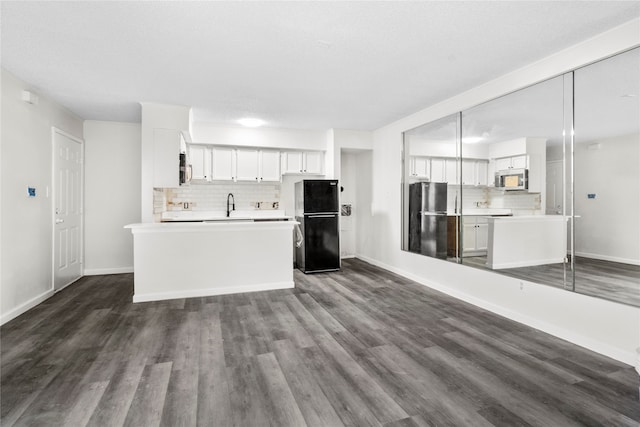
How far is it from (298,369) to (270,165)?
14.3ft

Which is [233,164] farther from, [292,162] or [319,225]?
[319,225]

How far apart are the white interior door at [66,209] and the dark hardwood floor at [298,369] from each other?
41.0 inches

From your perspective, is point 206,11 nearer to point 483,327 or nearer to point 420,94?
point 420,94

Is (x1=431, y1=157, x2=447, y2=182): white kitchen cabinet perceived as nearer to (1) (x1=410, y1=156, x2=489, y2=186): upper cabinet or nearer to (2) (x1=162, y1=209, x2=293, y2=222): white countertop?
(1) (x1=410, y1=156, x2=489, y2=186): upper cabinet

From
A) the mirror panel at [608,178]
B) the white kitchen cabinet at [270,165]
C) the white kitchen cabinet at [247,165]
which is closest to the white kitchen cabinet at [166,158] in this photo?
the white kitchen cabinet at [247,165]

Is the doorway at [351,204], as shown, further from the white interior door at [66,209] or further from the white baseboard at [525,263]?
the white interior door at [66,209]

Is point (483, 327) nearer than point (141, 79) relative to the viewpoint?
Yes

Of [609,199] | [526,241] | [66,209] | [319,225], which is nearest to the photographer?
[609,199]

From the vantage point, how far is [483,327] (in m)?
3.19

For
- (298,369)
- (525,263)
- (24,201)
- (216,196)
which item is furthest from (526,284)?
(24,201)

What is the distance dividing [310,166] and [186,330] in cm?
403

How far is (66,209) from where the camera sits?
4777mm

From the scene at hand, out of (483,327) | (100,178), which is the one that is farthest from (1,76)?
(483,327)

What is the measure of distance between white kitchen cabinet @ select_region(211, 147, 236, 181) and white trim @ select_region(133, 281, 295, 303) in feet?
7.55
